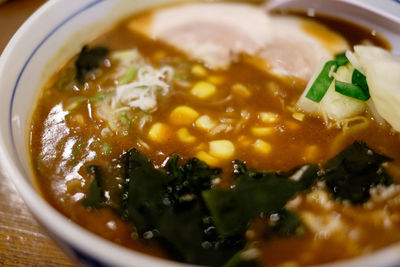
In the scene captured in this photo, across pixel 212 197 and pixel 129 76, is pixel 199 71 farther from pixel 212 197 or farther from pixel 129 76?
pixel 212 197

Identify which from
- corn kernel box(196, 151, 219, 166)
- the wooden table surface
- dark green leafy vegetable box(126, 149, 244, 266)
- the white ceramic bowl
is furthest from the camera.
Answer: corn kernel box(196, 151, 219, 166)

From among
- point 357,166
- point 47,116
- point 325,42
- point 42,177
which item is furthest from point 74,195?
point 325,42

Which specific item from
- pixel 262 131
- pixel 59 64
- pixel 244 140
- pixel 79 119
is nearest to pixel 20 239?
pixel 79 119

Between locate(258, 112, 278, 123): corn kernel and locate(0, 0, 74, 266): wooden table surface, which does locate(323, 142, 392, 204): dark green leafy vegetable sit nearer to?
locate(258, 112, 278, 123): corn kernel

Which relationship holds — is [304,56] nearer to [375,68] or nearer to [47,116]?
[375,68]

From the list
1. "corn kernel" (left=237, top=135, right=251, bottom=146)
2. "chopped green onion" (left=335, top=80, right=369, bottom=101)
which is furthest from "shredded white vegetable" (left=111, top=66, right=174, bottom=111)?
"chopped green onion" (left=335, top=80, right=369, bottom=101)
